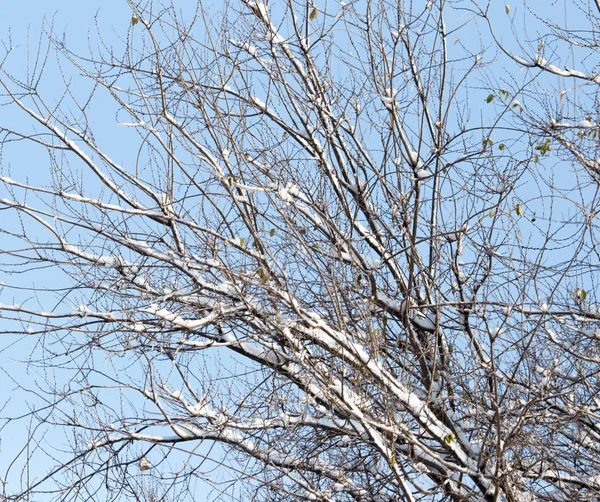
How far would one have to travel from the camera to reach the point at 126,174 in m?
7.12

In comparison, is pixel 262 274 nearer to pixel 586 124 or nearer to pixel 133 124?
pixel 133 124

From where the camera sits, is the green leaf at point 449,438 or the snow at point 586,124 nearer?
the green leaf at point 449,438

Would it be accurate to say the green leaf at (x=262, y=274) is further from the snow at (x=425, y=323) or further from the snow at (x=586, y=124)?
the snow at (x=586, y=124)

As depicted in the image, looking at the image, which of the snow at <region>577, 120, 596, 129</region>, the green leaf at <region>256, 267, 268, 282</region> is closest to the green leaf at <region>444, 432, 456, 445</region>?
the green leaf at <region>256, 267, 268, 282</region>

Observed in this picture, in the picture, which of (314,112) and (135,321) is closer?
(135,321)

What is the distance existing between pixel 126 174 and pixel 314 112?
2189 mm

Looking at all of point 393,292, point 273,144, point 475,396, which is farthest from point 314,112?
point 475,396

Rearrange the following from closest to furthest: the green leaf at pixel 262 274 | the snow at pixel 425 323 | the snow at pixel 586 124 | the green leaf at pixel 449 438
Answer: the green leaf at pixel 262 274 < the green leaf at pixel 449 438 < the snow at pixel 425 323 < the snow at pixel 586 124

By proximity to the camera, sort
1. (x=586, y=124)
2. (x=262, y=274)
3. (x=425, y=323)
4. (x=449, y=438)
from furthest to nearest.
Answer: (x=586, y=124), (x=425, y=323), (x=449, y=438), (x=262, y=274)

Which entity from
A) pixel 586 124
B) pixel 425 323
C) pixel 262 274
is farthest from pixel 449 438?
pixel 586 124

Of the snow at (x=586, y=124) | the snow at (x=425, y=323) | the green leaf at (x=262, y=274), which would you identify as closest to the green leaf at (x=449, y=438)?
the snow at (x=425, y=323)

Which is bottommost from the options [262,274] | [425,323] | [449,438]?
[449,438]

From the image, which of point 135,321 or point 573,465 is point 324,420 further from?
point 573,465

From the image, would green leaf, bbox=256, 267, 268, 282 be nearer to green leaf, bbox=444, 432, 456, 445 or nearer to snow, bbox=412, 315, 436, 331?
green leaf, bbox=444, 432, 456, 445
